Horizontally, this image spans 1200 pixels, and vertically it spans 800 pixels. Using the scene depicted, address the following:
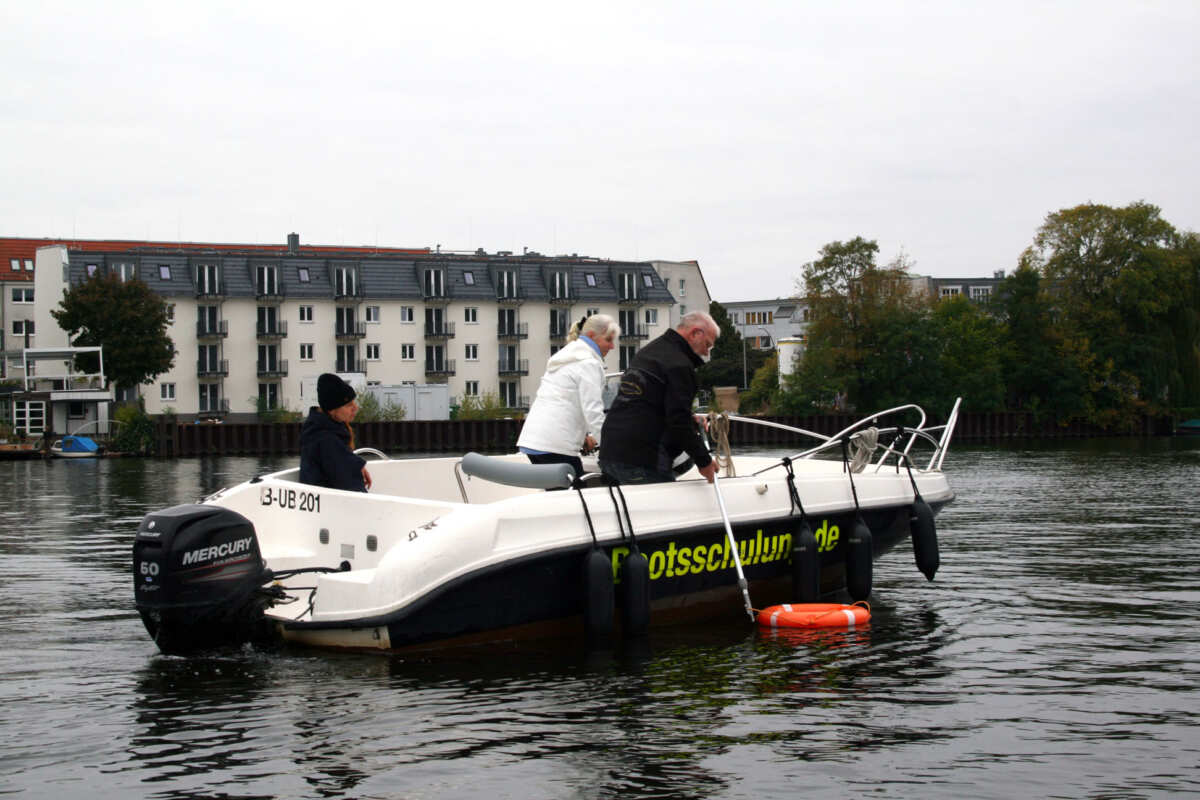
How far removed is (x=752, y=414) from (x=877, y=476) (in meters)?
75.4

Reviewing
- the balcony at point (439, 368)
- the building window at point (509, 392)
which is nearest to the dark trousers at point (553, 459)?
the balcony at point (439, 368)

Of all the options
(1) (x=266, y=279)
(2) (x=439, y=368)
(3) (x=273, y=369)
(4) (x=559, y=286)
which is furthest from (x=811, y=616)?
(4) (x=559, y=286)

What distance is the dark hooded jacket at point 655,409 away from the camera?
898cm

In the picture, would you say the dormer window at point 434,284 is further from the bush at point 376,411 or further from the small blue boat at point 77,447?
the small blue boat at point 77,447

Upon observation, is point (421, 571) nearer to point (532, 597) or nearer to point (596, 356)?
point (532, 597)

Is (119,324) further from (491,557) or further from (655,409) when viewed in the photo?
(491,557)

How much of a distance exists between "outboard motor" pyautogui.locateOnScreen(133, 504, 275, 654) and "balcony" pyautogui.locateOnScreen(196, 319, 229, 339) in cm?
7209

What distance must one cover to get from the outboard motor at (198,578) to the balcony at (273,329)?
73.0 m

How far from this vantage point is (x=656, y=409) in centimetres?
916

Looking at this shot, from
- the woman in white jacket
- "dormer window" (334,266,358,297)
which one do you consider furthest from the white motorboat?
"dormer window" (334,266,358,297)

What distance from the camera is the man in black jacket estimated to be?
29.5 ft

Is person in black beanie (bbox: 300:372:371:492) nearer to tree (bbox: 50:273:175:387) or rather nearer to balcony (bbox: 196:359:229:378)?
tree (bbox: 50:273:175:387)

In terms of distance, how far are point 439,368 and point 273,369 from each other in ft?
33.7

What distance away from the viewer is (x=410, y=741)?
21.5ft
